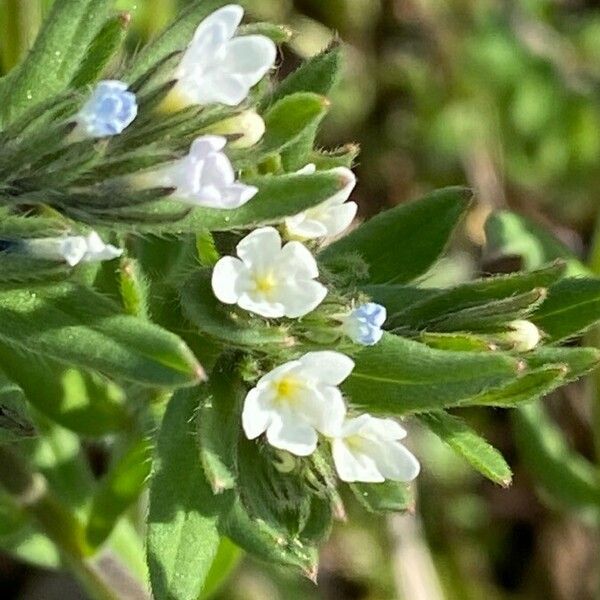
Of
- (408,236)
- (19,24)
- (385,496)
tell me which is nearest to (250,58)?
(408,236)

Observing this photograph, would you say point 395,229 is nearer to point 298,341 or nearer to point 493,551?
point 298,341

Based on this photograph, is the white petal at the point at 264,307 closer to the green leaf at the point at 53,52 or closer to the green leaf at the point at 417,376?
the green leaf at the point at 417,376

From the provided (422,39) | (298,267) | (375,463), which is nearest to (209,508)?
(375,463)

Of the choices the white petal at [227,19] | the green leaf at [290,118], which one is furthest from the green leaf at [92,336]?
the white petal at [227,19]

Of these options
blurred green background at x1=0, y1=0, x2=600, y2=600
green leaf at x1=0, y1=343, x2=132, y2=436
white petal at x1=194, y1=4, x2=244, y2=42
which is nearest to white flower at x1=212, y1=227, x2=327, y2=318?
white petal at x1=194, y1=4, x2=244, y2=42

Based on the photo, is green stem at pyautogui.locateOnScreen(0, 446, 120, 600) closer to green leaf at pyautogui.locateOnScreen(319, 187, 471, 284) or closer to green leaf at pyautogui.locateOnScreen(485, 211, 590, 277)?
green leaf at pyautogui.locateOnScreen(319, 187, 471, 284)

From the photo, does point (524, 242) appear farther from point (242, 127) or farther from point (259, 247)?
point (242, 127)

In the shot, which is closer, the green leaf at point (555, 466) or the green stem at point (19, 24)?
the green stem at point (19, 24)
